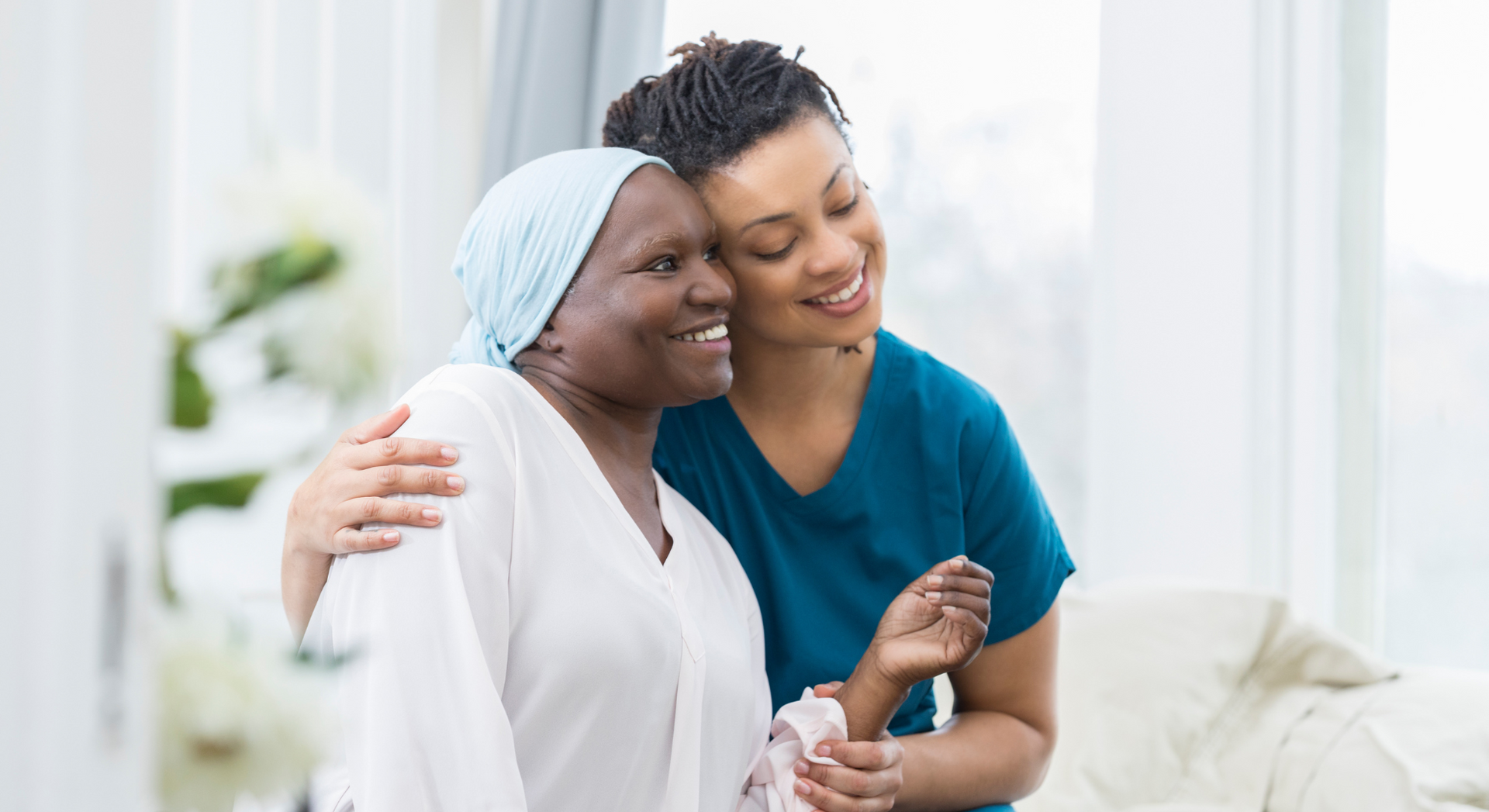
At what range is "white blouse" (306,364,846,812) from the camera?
0.90 meters

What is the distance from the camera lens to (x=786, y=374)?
57.6 inches

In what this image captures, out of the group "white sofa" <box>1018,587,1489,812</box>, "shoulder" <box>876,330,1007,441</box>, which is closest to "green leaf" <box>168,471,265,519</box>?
"shoulder" <box>876,330,1007,441</box>

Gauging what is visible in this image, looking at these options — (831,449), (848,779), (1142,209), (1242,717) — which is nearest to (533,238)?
(831,449)

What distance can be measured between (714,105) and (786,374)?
1.20ft

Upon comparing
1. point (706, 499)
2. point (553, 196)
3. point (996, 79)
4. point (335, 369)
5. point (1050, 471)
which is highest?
point (996, 79)

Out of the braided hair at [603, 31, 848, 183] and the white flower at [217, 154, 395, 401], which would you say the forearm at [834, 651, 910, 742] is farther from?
the white flower at [217, 154, 395, 401]

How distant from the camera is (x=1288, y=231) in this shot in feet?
9.07

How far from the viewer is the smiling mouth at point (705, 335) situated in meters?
1.16

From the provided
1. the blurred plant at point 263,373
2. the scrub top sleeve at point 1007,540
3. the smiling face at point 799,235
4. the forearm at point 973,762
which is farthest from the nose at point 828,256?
the blurred plant at point 263,373

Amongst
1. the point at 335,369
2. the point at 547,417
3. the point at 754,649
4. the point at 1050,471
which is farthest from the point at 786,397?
the point at 1050,471

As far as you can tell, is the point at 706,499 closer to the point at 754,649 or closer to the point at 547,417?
the point at 754,649

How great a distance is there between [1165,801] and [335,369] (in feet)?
6.56

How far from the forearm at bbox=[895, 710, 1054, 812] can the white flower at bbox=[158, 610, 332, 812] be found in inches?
41.1

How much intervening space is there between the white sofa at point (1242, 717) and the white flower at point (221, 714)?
1.78 meters
